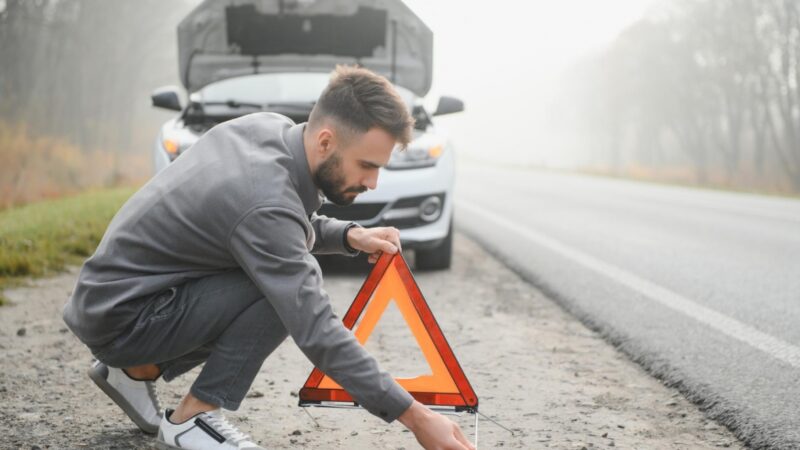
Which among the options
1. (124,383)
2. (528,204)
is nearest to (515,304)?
(124,383)

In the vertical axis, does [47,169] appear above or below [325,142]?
below

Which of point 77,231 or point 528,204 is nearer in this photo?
point 77,231

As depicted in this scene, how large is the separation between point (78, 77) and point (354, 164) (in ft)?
96.4

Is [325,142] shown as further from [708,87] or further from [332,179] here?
[708,87]

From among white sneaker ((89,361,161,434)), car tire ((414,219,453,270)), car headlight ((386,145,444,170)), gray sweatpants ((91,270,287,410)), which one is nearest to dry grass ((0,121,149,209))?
car tire ((414,219,453,270))

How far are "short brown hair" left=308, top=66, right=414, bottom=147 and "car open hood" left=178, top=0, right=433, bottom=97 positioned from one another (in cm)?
499

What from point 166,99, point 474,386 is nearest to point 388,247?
point 474,386

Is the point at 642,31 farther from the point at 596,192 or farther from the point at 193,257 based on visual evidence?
the point at 193,257

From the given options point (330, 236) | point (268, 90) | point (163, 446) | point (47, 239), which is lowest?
point (47, 239)

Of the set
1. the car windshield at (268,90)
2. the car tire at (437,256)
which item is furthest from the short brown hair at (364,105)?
the car windshield at (268,90)

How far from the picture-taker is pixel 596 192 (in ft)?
55.7

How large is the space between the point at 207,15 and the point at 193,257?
196 inches

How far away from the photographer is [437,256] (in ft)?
22.6

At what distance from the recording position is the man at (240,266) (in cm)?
231
